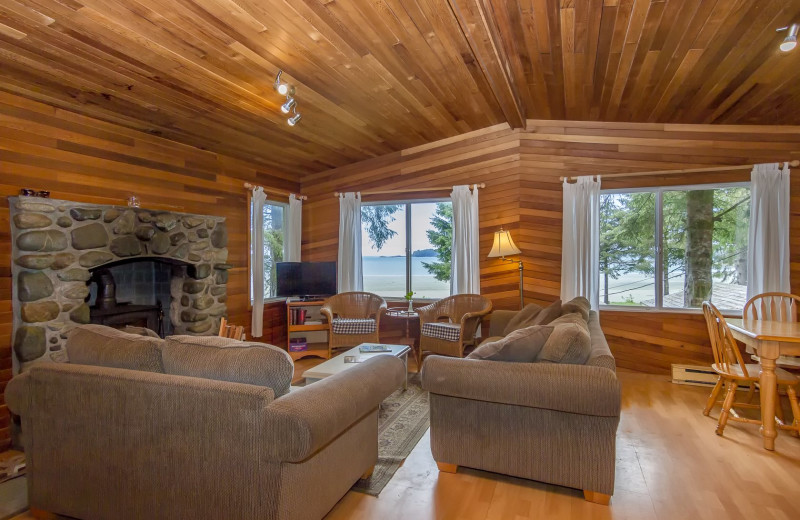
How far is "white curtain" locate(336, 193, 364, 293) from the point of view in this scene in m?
5.85

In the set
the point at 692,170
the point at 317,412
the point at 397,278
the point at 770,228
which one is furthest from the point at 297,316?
the point at 770,228

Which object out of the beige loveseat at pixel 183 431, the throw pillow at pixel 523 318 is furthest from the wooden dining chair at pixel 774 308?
the beige loveseat at pixel 183 431

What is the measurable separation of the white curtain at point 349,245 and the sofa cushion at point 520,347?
3548 millimetres

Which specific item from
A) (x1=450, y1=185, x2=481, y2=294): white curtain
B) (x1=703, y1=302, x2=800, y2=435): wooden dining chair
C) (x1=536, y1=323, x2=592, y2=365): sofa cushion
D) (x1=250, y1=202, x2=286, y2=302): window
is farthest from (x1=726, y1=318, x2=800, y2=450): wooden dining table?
(x1=250, y1=202, x2=286, y2=302): window

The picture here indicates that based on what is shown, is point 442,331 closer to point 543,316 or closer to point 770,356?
point 543,316

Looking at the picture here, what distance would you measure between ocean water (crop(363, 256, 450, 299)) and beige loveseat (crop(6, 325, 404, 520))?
3662 millimetres

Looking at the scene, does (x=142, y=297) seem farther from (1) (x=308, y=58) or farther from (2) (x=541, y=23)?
(2) (x=541, y=23)

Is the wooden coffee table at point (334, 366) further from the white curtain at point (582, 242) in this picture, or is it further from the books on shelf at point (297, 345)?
the white curtain at point (582, 242)

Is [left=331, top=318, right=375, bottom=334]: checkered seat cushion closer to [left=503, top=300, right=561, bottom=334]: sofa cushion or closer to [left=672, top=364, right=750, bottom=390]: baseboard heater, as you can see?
[left=503, top=300, right=561, bottom=334]: sofa cushion

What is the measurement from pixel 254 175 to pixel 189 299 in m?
1.81

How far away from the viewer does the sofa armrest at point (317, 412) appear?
1635mm

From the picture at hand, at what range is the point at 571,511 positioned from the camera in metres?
2.16

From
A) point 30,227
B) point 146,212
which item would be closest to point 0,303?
point 30,227

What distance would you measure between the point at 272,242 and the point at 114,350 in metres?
3.82
